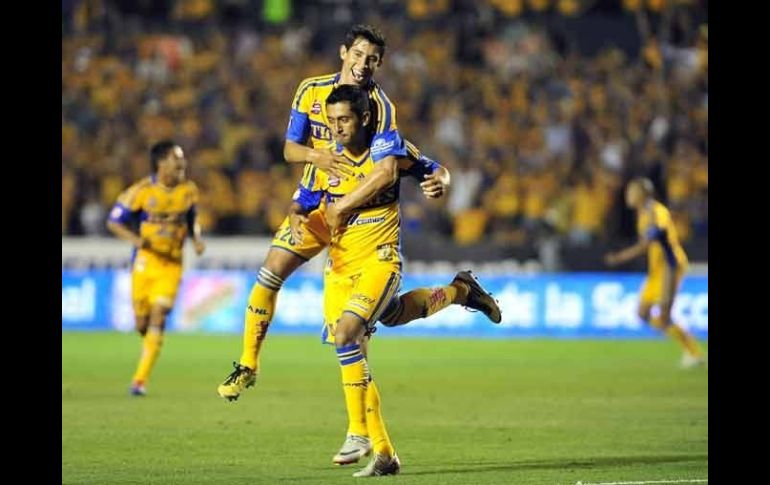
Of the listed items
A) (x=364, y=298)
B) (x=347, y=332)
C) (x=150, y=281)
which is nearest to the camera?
(x=347, y=332)

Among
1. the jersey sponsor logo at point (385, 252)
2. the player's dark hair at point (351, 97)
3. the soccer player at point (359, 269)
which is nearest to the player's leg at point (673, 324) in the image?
the soccer player at point (359, 269)

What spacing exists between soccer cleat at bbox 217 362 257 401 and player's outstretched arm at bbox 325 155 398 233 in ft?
4.36

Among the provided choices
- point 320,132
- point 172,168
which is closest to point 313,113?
point 320,132

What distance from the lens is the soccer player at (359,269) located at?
10.2 m

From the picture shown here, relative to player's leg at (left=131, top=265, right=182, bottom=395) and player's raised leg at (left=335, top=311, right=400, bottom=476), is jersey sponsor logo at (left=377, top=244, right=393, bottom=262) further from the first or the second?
player's leg at (left=131, top=265, right=182, bottom=395)

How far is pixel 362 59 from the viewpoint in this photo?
35.1ft

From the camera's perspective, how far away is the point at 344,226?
10633 mm

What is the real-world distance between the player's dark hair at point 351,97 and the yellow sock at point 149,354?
6.85 meters

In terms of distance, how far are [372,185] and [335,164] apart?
0.45m

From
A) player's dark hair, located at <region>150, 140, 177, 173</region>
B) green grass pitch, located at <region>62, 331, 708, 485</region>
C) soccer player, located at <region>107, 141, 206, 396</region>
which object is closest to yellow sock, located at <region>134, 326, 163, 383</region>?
green grass pitch, located at <region>62, 331, 708, 485</region>

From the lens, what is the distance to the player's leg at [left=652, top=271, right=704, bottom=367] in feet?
67.1

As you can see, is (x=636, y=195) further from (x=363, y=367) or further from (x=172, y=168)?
→ (x=363, y=367)
